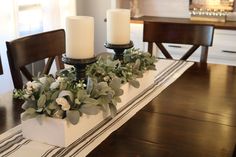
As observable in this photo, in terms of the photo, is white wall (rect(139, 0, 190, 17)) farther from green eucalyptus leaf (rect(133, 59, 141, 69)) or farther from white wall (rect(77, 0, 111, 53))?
green eucalyptus leaf (rect(133, 59, 141, 69))

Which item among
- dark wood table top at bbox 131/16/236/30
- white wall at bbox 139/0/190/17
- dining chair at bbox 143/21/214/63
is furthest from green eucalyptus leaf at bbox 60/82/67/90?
white wall at bbox 139/0/190/17

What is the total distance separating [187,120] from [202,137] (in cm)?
14

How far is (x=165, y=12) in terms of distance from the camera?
12.7 ft

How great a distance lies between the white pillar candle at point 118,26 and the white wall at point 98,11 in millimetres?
2458

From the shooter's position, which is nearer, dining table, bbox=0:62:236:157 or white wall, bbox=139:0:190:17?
dining table, bbox=0:62:236:157

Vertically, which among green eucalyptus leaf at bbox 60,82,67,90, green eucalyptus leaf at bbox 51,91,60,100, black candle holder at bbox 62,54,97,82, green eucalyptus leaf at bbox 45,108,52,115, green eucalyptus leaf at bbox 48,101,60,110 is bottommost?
green eucalyptus leaf at bbox 45,108,52,115

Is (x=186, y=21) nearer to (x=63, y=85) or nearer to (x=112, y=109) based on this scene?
(x=112, y=109)

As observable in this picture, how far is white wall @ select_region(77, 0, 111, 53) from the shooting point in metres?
3.94

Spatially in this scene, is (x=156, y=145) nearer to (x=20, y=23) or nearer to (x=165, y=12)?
(x=20, y=23)

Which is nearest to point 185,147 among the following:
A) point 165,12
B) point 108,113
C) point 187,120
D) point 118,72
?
point 187,120

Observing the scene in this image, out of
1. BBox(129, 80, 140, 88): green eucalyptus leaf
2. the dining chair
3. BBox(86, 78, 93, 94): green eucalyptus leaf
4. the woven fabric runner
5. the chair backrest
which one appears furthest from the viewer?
the dining chair

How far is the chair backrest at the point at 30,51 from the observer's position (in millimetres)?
1665

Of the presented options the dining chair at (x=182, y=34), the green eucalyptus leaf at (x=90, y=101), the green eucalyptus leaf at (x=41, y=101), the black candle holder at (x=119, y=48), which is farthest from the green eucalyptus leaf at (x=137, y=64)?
the dining chair at (x=182, y=34)

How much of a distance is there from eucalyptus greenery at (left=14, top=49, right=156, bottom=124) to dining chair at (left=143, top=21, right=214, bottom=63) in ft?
3.05
